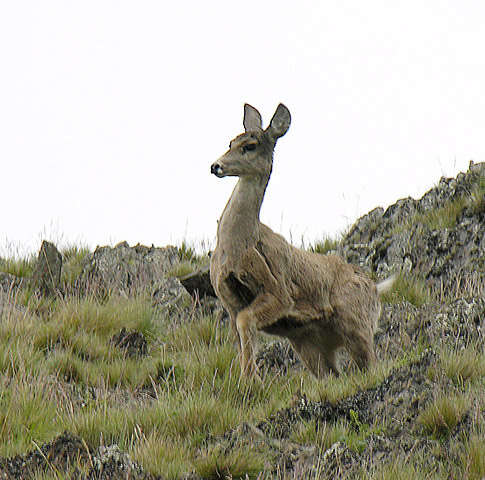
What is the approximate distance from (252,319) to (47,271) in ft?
14.4

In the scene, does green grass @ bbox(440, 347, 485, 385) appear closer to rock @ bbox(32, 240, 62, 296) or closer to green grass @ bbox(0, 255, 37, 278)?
rock @ bbox(32, 240, 62, 296)

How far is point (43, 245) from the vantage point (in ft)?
35.0

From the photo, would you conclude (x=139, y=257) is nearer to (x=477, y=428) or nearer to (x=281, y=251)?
(x=281, y=251)

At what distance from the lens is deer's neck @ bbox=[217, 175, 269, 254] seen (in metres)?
7.20

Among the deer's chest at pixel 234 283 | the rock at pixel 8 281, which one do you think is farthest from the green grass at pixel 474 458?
the rock at pixel 8 281

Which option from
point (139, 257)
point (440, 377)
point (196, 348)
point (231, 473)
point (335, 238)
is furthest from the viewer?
point (335, 238)

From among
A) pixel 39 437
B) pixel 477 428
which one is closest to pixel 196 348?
pixel 39 437

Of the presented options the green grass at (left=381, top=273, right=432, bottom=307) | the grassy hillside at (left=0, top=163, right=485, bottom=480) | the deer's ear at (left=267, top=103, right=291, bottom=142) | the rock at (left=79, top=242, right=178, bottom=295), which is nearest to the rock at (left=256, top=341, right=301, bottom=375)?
the grassy hillside at (left=0, top=163, right=485, bottom=480)

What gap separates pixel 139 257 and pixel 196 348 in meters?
3.30

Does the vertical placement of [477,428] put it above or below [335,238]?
below

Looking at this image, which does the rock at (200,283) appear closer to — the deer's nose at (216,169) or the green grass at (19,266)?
the green grass at (19,266)

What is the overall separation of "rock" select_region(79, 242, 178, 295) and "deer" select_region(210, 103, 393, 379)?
3133 mm

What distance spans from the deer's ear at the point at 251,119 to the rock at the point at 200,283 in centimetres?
250

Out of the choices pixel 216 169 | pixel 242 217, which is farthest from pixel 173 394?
pixel 216 169
